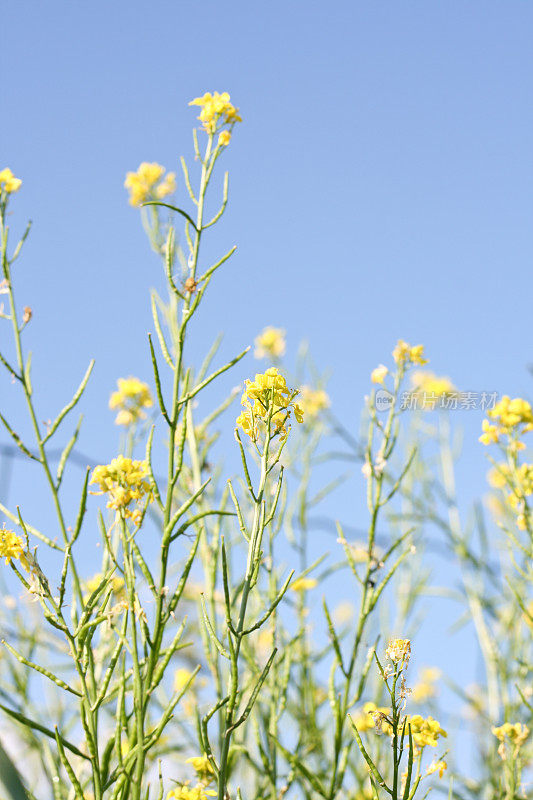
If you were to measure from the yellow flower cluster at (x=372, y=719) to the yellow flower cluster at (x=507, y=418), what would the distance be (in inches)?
27.8

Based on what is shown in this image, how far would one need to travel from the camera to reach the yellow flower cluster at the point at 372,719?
3.54 ft

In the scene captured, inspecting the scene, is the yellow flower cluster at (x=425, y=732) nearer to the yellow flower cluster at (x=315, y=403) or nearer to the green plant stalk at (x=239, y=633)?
the green plant stalk at (x=239, y=633)

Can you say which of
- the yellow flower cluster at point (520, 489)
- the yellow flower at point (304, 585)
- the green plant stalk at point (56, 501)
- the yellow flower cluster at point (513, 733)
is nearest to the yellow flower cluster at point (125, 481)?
the green plant stalk at point (56, 501)

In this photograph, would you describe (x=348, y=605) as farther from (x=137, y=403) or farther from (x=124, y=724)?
(x=124, y=724)

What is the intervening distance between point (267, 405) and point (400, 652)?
1.35 feet

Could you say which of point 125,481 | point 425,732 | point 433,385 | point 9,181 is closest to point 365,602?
point 425,732

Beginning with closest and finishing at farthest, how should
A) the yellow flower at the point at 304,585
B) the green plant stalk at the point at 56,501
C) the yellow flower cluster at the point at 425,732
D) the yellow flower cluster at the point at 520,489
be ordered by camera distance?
the green plant stalk at the point at 56,501 → the yellow flower cluster at the point at 425,732 → the yellow flower cluster at the point at 520,489 → the yellow flower at the point at 304,585

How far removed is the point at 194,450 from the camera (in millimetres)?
2016

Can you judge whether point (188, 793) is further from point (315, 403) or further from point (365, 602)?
point (315, 403)

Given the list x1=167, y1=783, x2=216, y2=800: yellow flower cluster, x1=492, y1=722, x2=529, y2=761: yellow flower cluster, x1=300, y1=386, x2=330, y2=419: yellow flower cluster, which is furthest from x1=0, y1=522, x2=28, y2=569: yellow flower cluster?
x1=300, y1=386, x2=330, y2=419: yellow flower cluster

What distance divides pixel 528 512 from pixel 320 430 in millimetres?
1039

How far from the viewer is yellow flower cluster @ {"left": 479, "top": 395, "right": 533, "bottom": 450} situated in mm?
1898

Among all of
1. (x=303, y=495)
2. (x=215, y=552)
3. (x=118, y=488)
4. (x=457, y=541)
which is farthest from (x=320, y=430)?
(x=118, y=488)

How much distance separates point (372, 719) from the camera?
1.11m
